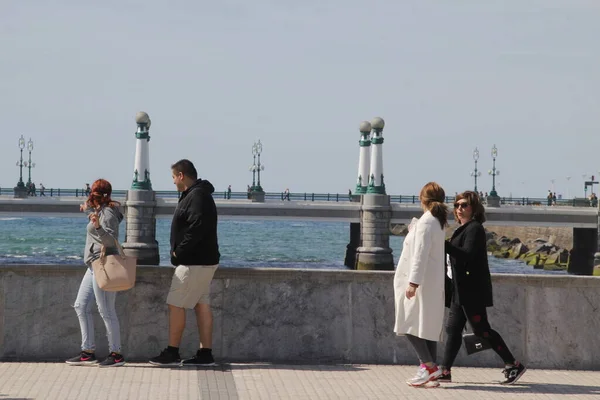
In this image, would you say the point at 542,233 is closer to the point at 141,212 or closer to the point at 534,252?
the point at 534,252

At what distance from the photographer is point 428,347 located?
9.10m

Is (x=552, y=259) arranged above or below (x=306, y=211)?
below

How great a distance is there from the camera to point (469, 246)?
9023mm

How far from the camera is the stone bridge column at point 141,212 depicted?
56.3 m

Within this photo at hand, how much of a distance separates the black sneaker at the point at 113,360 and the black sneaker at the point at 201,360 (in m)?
0.53

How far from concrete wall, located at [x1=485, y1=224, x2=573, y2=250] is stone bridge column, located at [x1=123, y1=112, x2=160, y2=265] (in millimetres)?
27130

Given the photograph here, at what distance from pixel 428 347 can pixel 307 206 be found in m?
53.0

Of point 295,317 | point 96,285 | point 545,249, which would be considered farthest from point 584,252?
point 96,285

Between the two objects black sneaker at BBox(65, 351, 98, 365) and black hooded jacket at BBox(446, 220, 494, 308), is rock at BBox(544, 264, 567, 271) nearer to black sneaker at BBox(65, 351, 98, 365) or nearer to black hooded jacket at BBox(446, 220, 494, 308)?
black hooded jacket at BBox(446, 220, 494, 308)

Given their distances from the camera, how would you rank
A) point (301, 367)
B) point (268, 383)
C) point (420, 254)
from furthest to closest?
point (301, 367)
point (268, 383)
point (420, 254)

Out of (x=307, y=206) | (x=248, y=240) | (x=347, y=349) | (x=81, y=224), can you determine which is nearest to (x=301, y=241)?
(x=248, y=240)

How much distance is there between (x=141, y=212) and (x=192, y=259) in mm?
48051

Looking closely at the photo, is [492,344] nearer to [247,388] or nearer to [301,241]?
[247,388]

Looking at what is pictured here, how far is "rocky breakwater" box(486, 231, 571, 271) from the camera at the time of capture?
7775 centimetres
